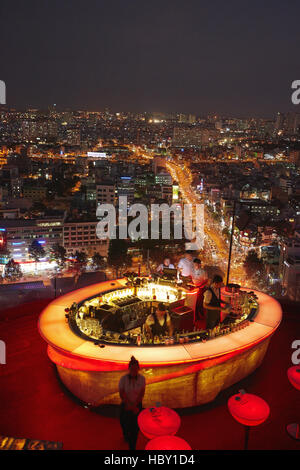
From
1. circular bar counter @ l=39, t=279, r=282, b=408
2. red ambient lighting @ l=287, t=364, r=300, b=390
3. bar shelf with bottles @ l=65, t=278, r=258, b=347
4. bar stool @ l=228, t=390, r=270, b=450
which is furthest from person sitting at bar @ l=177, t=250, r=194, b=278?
bar stool @ l=228, t=390, r=270, b=450

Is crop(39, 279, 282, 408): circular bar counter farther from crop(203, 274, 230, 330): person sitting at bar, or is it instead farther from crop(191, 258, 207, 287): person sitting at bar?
crop(191, 258, 207, 287): person sitting at bar

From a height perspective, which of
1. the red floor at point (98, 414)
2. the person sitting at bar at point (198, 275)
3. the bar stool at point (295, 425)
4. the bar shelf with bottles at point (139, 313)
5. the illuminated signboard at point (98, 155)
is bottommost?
the red floor at point (98, 414)

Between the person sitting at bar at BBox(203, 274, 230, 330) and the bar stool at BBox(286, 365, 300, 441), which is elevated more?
the person sitting at bar at BBox(203, 274, 230, 330)

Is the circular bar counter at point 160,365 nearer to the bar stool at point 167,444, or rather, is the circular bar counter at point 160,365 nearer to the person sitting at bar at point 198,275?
the person sitting at bar at point 198,275

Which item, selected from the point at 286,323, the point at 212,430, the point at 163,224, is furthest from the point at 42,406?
the point at 163,224

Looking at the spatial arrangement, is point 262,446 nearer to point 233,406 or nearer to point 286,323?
point 233,406

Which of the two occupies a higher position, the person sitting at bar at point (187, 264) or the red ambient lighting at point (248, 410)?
the person sitting at bar at point (187, 264)

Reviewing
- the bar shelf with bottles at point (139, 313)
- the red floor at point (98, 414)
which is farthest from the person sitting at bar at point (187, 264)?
the red floor at point (98, 414)
